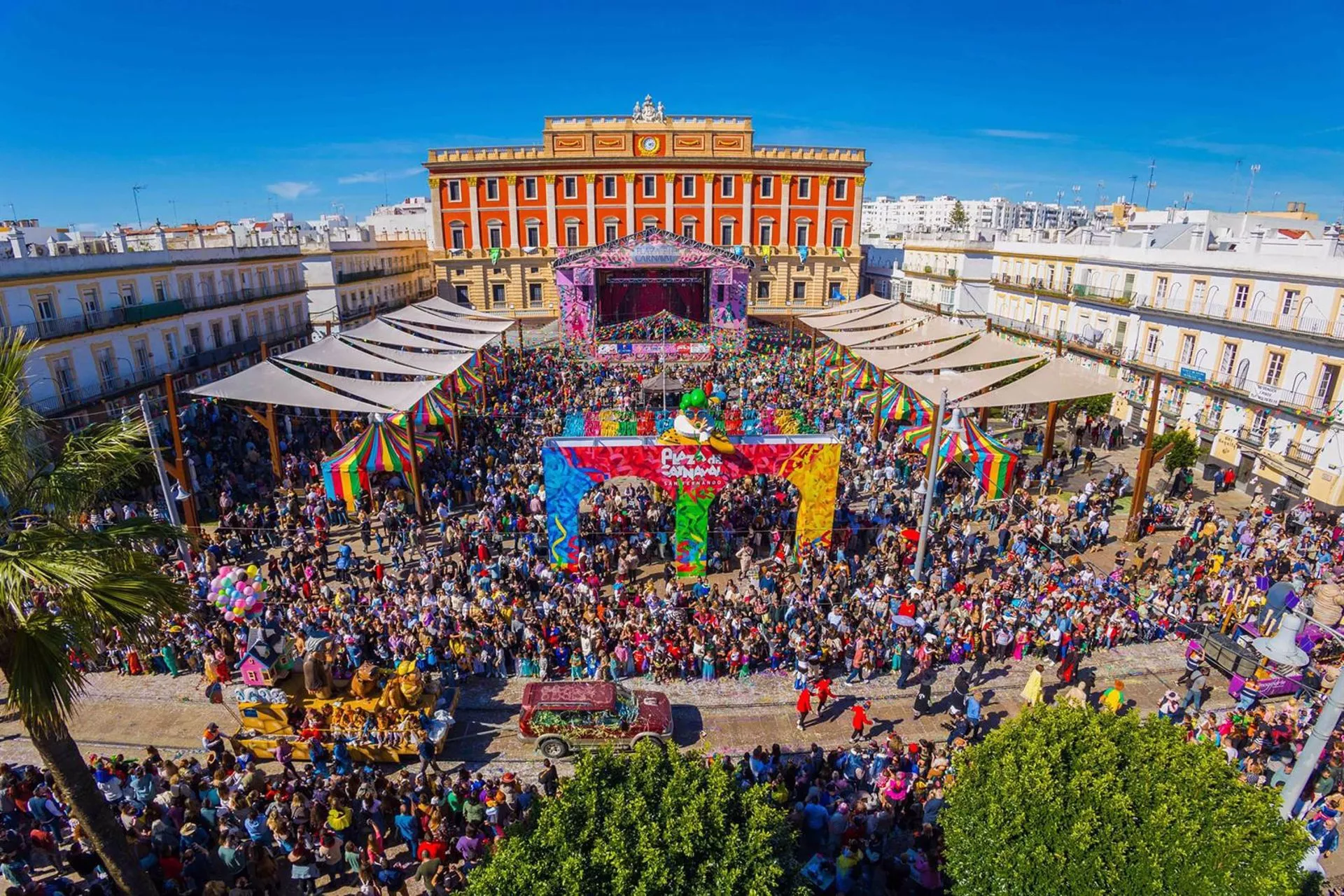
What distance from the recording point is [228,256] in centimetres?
3553

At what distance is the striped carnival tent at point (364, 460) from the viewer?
1934 centimetres

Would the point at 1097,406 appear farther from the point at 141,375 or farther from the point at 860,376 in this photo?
the point at 141,375

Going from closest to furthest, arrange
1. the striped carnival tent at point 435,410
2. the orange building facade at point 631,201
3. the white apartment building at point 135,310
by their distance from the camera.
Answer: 1. the striped carnival tent at point 435,410
2. the white apartment building at point 135,310
3. the orange building facade at point 631,201

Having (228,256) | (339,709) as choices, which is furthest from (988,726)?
(228,256)

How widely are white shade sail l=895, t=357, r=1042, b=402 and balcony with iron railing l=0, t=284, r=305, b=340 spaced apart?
80.6 feet

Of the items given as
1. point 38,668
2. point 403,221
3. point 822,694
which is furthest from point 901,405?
point 403,221

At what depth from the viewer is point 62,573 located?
5.49 meters

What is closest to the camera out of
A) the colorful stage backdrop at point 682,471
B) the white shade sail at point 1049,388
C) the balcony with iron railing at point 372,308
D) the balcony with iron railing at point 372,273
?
the colorful stage backdrop at point 682,471

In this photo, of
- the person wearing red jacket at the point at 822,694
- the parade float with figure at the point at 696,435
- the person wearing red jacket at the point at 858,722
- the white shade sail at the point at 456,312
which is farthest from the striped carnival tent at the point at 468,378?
the person wearing red jacket at the point at 858,722

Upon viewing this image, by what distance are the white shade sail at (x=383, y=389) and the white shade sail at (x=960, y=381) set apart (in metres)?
14.4

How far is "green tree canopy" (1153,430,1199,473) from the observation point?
2305 cm

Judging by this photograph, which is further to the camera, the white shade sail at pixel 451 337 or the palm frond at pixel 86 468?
the white shade sail at pixel 451 337

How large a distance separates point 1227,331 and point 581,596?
84.8ft

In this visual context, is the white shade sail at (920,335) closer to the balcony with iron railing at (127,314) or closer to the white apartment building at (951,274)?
the white apartment building at (951,274)
